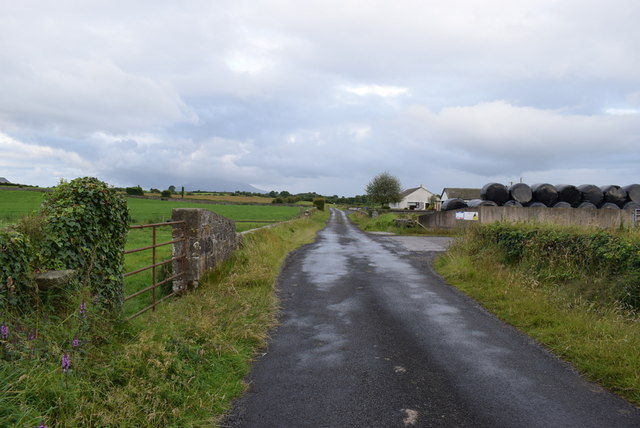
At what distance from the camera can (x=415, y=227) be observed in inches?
1091

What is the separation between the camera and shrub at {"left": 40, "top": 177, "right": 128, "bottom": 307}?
165 inches

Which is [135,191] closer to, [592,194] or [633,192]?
[592,194]

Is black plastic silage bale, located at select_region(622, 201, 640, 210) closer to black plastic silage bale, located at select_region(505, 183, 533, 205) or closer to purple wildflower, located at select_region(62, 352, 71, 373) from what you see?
black plastic silage bale, located at select_region(505, 183, 533, 205)

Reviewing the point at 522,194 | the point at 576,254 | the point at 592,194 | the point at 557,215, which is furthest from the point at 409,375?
the point at 592,194

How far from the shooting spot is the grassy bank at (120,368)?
9.61ft

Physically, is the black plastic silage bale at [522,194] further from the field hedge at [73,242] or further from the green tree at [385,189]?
the green tree at [385,189]

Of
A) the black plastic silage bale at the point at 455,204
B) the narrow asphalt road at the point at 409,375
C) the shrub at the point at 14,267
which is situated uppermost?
the black plastic silage bale at the point at 455,204

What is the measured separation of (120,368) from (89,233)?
1.69m

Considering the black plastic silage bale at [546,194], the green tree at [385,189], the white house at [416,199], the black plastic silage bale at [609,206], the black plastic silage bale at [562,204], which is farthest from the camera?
the white house at [416,199]

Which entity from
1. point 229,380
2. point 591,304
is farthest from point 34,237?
point 591,304

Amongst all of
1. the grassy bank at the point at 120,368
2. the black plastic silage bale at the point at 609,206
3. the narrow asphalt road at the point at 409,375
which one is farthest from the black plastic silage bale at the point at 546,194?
the grassy bank at the point at 120,368

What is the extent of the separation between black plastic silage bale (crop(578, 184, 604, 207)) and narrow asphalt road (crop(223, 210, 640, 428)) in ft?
60.3

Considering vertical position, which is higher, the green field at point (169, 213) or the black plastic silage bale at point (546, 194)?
the black plastic silage bale at point (546, 194)

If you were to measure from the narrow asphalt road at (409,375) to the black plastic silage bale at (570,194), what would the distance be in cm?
1764
